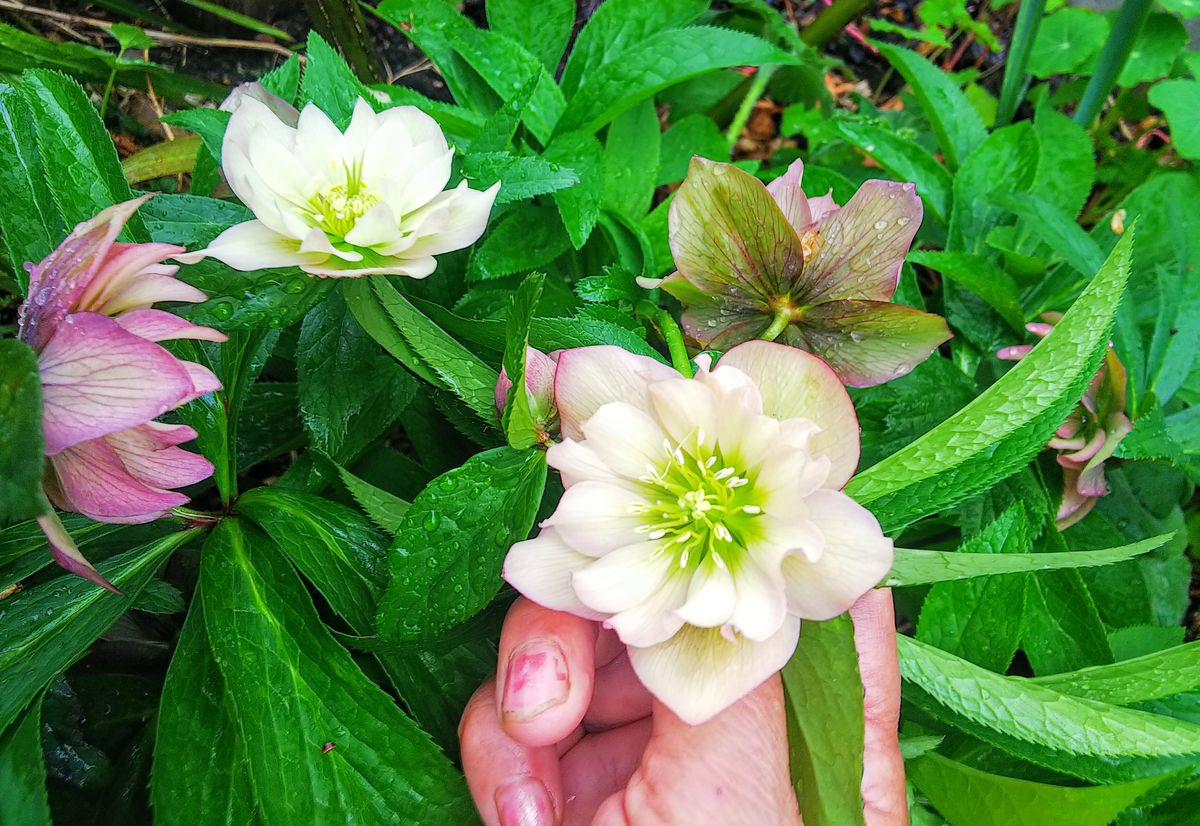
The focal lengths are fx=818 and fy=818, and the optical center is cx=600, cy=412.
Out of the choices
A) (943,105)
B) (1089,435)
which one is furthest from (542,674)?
(943,105)

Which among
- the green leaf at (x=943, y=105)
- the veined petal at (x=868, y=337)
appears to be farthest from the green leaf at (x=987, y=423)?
the green leaf at (x=943, y=105)

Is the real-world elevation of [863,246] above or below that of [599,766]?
above

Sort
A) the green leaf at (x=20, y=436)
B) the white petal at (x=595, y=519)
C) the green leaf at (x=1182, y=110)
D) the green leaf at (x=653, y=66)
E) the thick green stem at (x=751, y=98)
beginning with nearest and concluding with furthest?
the green leaf at (x=20, y=436) < the white petal at (x=595, y=519) < the green leaf at (x=653, y=66) < the green leaf at (x=1182, y=110) < the thick green stem at (x=751, y=98)

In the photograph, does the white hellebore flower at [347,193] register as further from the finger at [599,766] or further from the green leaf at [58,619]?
the finger at [599,766]

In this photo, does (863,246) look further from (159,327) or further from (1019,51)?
(1019,51)

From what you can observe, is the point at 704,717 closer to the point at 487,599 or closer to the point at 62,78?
the point at 487,599

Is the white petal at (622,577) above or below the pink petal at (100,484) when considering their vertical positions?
below
